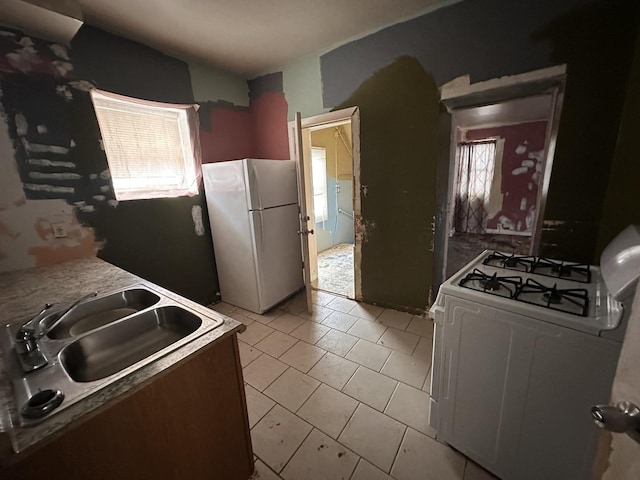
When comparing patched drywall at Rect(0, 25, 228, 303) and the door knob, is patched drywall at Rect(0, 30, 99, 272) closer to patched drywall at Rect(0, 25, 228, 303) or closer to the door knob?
patched drywall at Rect(0, 25, 228, 303)

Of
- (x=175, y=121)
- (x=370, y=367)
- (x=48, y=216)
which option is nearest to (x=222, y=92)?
(x=175, y=121)

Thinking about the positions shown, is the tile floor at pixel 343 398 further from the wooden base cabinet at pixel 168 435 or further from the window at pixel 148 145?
the window at pixel 148 145

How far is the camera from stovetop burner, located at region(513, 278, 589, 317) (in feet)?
3.19

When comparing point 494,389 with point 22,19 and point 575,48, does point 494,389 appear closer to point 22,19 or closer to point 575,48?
point 575,48

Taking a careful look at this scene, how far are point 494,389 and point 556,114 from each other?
68.0 inches

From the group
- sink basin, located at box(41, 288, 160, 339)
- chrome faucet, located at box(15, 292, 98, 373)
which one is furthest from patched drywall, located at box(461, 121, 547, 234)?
chrome faucet, located at box(15, 292, 98, 373)

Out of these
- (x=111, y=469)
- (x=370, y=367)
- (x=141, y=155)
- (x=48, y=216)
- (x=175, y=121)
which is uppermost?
(x=175, y=121)

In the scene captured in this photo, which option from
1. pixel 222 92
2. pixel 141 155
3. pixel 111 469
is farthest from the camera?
pixel 222 92

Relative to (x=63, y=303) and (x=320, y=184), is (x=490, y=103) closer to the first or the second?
(x=63, y=303)

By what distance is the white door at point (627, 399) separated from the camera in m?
0.48

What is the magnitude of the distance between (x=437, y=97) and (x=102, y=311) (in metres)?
2.62

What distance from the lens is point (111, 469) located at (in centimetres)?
73

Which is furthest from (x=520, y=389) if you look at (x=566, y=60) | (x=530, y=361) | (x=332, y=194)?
(x=332, y=194)

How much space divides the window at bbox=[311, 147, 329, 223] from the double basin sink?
3518 millimetres
